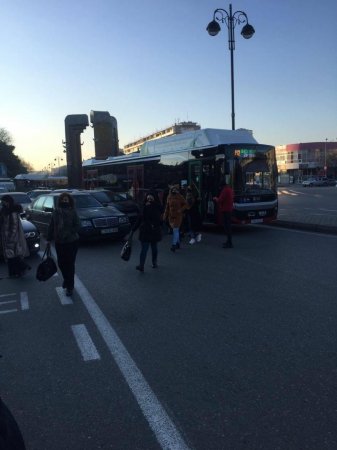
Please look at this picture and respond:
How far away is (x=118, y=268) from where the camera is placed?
349 inches

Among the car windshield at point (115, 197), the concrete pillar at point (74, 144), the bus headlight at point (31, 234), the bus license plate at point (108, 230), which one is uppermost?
the concrete pillar at point (74, 144)

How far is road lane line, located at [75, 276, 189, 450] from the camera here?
2.91m

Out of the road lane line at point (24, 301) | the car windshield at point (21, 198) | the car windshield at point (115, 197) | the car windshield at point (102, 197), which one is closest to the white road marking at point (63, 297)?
the road lane line at point (24, 301)

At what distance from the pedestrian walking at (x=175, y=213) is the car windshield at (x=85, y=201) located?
3404mm

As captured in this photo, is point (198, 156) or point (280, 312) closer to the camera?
point (280, 312)

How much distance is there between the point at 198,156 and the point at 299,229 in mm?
4262

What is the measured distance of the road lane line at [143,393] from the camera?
291 centimetres

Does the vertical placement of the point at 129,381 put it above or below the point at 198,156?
below

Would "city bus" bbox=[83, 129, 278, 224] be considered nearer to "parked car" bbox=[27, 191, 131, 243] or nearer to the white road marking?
"parked car" bbox=[27, 191, 131, 243]

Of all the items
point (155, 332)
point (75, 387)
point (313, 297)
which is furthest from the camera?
point (313, 297)

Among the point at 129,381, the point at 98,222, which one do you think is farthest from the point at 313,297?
the point at 98,222

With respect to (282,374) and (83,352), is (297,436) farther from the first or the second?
(83,352)

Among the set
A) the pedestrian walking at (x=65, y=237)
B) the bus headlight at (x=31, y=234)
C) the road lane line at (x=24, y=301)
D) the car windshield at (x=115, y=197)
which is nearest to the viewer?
the road lane line at (x=24, y=301)

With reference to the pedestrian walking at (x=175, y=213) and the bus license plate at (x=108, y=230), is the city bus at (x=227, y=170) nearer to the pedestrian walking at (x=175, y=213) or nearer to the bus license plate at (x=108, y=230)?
the bus license plate at (x=108, y=230)
